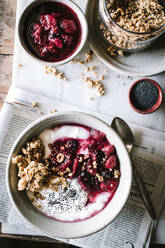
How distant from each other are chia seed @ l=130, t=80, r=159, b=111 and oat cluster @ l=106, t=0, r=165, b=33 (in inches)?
7.4

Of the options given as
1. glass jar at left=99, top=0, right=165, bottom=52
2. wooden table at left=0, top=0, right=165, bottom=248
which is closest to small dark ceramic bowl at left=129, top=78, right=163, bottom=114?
glass jar at left=99, top=0, right=165, bottom=52

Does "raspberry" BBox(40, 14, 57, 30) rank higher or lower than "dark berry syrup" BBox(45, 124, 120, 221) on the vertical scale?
higher

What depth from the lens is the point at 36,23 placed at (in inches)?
35.1

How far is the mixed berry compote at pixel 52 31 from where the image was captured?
87 cm

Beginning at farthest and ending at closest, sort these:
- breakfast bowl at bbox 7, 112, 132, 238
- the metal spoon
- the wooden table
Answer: the wooden table → the metal spoon → breakfast bowl at bbox 7, 112, 132, 238

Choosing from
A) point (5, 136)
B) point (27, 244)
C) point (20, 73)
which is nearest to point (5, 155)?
point (5, 136)

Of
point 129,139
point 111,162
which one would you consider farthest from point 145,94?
point 111,162

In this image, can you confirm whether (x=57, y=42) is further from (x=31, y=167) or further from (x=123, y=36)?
(x=31, y=167)

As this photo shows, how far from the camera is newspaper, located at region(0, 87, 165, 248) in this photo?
38.9 inches

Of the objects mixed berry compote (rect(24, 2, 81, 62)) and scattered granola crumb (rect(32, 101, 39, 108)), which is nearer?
mixed berry compote (rect(24, 2, 81, 62))

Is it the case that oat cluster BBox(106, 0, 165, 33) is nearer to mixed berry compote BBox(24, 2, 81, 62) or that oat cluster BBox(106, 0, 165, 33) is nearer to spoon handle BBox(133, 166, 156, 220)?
mixed berry compote BBox(24, 2, 81, 62)

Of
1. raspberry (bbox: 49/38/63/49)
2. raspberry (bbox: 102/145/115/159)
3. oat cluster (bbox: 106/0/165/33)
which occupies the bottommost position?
raspberry (bbox: 102/145/115/159)

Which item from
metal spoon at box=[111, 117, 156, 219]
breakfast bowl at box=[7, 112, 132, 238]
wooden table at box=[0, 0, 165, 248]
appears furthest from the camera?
wooden table at box=[0, 0, 165, 248]

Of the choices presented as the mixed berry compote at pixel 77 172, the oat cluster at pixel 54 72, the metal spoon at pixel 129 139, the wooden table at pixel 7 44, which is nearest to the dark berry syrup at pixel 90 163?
the mixed berry compote at pixel 77 172
